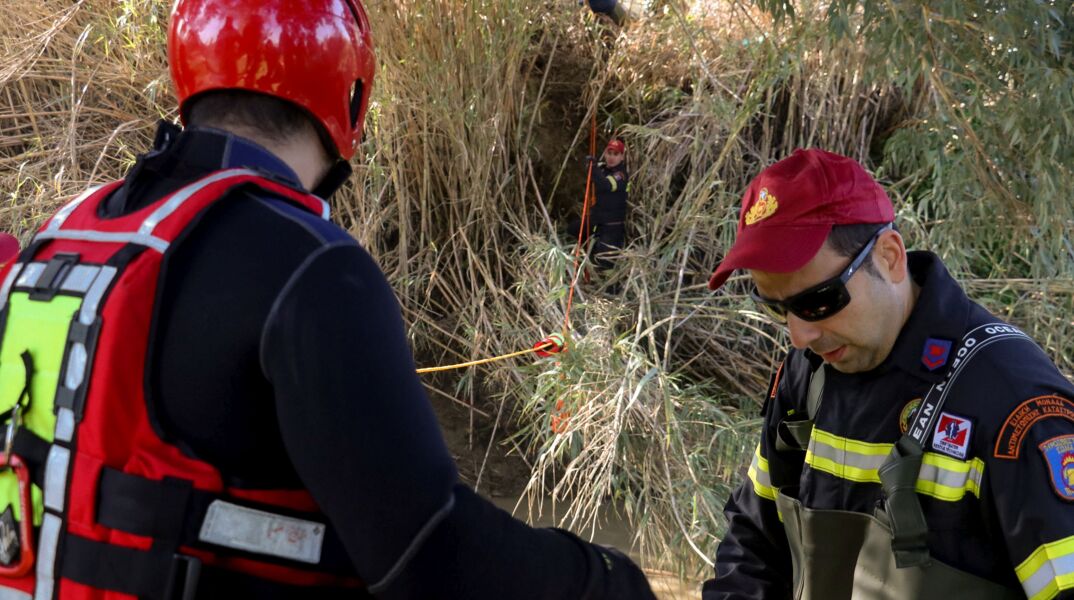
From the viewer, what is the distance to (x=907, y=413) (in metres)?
1.68

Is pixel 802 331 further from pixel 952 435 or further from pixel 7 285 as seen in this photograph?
pixel 7 285

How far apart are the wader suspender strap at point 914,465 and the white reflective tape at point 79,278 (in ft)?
3.82

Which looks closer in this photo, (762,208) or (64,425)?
(64,425)

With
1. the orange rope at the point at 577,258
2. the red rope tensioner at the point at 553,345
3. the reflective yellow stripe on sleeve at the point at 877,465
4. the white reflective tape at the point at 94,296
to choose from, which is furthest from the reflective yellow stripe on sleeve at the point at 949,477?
the red rope tensioner at the point at 553,345

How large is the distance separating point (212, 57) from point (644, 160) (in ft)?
17.9

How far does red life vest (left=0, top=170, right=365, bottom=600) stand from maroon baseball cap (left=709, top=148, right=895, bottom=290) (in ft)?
2.92

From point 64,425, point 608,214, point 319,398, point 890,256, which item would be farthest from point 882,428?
point 608,214

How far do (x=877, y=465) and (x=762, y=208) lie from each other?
0.48 metres

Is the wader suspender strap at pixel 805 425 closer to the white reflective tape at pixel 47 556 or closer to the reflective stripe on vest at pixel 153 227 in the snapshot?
the reflective stripe on vest at pixel 153 227

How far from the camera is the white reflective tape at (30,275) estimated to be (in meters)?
1.20

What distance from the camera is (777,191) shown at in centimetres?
179

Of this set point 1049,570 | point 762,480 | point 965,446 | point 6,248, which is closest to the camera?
point 1049,570

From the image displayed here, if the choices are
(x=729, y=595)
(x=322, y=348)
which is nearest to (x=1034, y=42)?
(x=729, y=595)

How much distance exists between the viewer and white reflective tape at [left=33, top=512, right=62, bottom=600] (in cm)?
112
